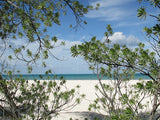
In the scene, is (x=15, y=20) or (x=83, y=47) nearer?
(x=83, y=47)

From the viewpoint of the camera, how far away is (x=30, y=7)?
564 centimetres

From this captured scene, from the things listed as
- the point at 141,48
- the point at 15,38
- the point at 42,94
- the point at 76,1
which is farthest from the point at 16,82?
the point at 76,1

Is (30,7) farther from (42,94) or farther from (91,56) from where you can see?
(91,56)

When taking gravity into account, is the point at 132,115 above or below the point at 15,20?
below

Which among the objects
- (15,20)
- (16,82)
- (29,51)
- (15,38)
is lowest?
(16,82)

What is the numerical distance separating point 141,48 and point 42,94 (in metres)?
2.56

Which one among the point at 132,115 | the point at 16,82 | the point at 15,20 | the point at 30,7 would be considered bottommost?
the point at 132,115

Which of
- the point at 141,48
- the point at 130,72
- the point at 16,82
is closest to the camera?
the point at 141,48

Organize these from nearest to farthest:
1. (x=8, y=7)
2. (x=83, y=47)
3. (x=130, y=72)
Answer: (x=83, y=47) → (x=130, y=72) → (x=8, y=7)

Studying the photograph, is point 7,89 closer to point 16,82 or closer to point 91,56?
point 16,82

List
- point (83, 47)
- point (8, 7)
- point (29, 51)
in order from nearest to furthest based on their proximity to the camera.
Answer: point (83, 47) < point (29, 51) < point (8, 7)

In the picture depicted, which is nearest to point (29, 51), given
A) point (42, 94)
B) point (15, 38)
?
point (15, 38)

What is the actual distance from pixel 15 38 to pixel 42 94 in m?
2.38

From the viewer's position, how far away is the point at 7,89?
4.11 meters
